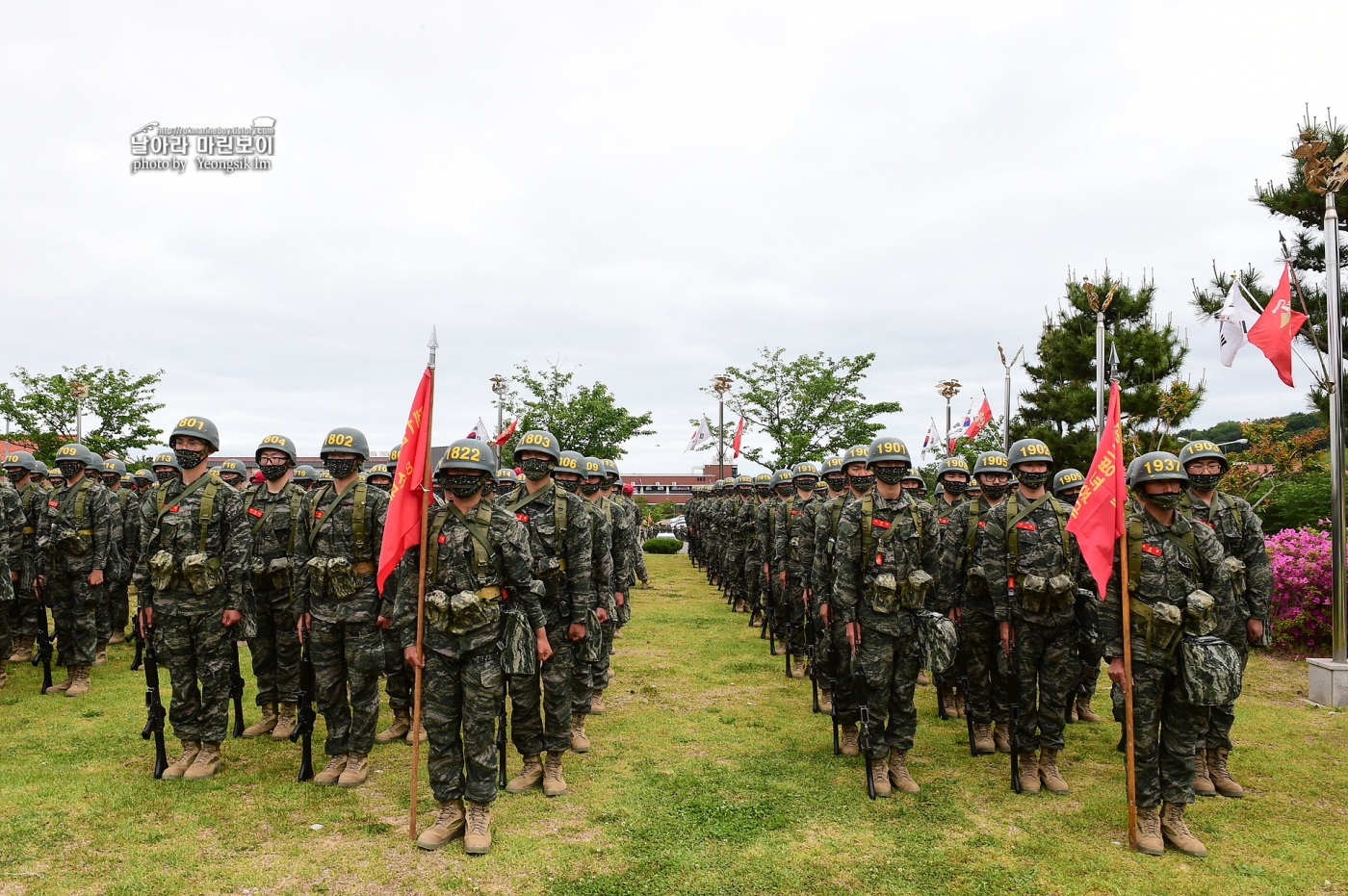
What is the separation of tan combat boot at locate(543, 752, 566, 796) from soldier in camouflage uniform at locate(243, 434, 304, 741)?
9.43 ft

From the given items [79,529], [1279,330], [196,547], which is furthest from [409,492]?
[1279,330]

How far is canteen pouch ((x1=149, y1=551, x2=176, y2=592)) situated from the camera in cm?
639

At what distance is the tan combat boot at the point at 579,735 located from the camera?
738cm

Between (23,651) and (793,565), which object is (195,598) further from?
(793,565)

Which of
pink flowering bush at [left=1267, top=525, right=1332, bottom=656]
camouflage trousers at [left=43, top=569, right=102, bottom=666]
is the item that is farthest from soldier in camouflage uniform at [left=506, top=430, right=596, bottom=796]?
pink flowering bush at [left=1267, top=525, right=1332, bottom=656]

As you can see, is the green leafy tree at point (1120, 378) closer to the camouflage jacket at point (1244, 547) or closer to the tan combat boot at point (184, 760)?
the camouflage jacket at point (1244, 547)

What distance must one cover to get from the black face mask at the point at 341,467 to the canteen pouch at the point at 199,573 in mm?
1246

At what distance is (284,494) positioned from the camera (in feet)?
25.6

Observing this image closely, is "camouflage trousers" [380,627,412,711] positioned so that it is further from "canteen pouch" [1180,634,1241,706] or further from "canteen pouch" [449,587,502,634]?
"canteen pouch" [1180,634,1241,706]

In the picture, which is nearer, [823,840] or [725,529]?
[823,840]

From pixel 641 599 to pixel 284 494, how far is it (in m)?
11.4

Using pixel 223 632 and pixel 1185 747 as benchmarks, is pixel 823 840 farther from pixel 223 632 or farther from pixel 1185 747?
pixel 223 632

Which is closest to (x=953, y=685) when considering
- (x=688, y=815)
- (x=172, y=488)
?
(x=688, y=815)

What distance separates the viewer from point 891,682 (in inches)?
249
